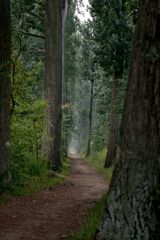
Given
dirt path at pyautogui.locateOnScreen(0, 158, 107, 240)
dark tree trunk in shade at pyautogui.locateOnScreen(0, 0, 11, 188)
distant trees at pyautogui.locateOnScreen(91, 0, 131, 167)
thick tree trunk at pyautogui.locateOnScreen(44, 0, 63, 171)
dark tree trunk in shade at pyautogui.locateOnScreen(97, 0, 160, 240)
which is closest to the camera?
dark tree trunk in shade at pyautogui.locateOnScreen(97, 0, 160, 240)

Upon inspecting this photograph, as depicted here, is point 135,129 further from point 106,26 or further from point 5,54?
point 106,26

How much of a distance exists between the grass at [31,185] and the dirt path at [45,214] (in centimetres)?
24

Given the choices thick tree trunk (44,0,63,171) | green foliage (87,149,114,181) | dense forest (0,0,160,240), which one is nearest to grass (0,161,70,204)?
dense forest (0,0,160,240)

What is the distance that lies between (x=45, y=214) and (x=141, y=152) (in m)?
4.31

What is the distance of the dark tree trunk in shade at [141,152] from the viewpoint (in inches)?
224

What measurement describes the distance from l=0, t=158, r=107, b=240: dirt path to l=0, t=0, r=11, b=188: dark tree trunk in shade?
2.88 ft

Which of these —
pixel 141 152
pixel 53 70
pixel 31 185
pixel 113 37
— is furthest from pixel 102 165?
pixel 141 152

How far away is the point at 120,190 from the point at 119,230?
0.52 metres

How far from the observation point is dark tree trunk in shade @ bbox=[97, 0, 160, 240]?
5695 mm

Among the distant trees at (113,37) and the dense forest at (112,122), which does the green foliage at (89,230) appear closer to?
the dense forest at (112,122)

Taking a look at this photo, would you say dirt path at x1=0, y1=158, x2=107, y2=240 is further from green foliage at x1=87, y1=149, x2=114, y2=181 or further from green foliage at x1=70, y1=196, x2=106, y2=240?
green foliage at x1=87, y1=149, x2=114, y2=181

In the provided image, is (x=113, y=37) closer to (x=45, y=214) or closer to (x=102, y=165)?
(x=102, y=165)

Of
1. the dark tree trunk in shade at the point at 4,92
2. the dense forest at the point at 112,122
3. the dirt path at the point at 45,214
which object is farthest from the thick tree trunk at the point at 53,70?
the dark tree trunk in shade at the point at 4,92

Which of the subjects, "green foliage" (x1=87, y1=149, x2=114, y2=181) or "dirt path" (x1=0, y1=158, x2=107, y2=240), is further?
"green foliage" (x1=87, y1=149, x2=114, y2=181)
